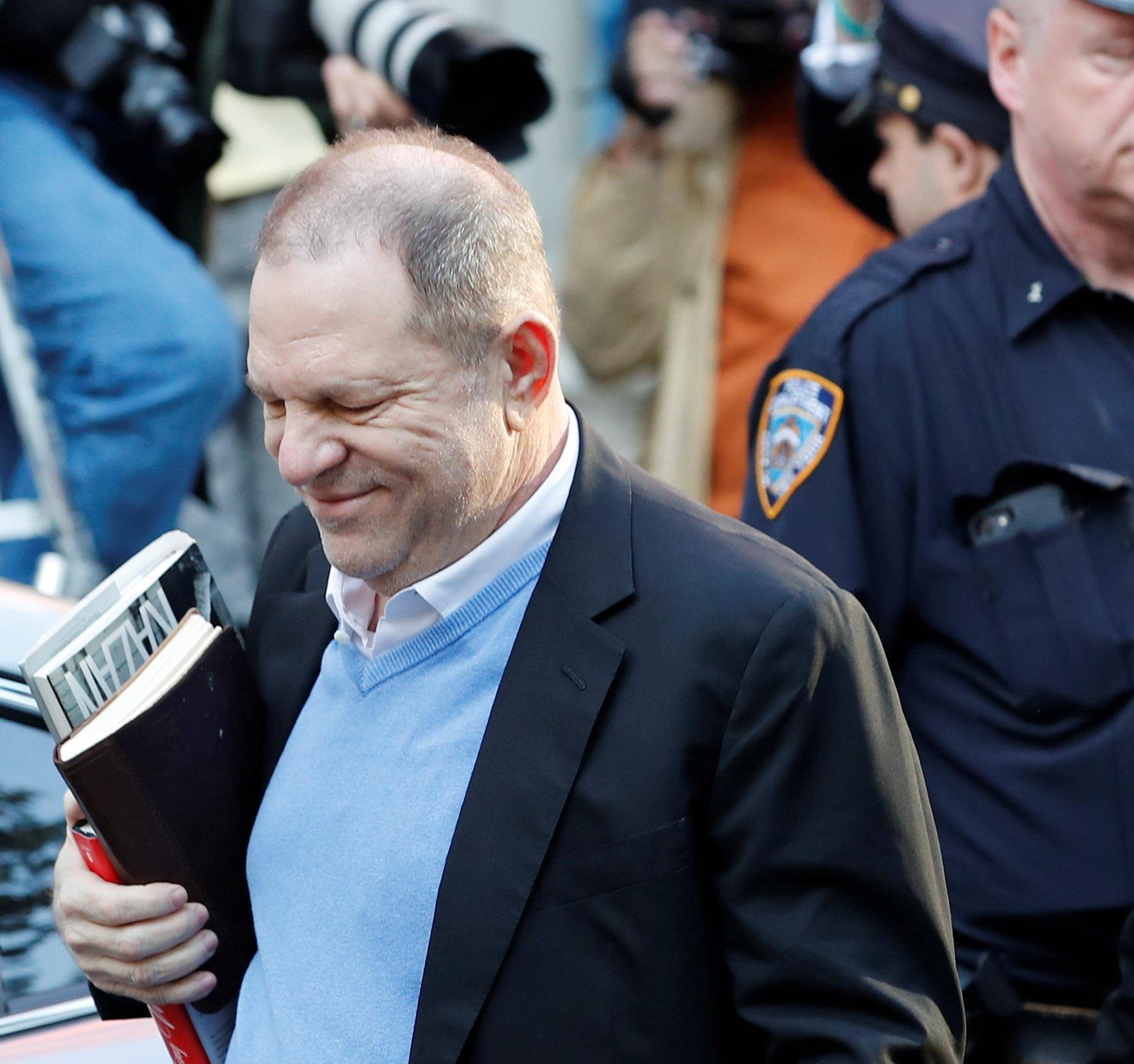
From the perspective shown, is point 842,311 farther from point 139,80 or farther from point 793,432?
point 139,80

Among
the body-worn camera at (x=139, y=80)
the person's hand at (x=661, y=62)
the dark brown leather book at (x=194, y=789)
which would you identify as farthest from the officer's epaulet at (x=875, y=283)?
the person's hand at (x=661, y=62)

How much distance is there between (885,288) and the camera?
2.53 meters

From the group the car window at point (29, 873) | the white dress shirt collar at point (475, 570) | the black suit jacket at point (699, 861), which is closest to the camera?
the black suit jacket at point (699, 861)

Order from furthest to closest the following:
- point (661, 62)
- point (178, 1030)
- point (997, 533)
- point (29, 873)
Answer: point (661, 62), point (997, 533), point (29, 873), point (178, 1030)

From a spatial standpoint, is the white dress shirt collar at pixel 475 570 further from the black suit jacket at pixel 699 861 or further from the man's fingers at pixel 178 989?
the man's fingers at pixel 178 989

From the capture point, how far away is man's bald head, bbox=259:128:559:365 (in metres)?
1.62

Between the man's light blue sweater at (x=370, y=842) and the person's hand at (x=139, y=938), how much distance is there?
0.21 ft

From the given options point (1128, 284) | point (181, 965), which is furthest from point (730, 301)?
point (181, 965)

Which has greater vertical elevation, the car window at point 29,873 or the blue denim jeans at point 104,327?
the car window at point 29,873

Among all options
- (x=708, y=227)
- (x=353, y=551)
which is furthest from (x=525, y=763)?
(x=708, y=227)

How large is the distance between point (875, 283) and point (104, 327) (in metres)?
1.87

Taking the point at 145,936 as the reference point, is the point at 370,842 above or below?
above

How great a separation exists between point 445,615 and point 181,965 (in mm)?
454

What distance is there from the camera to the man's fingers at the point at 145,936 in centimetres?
175
